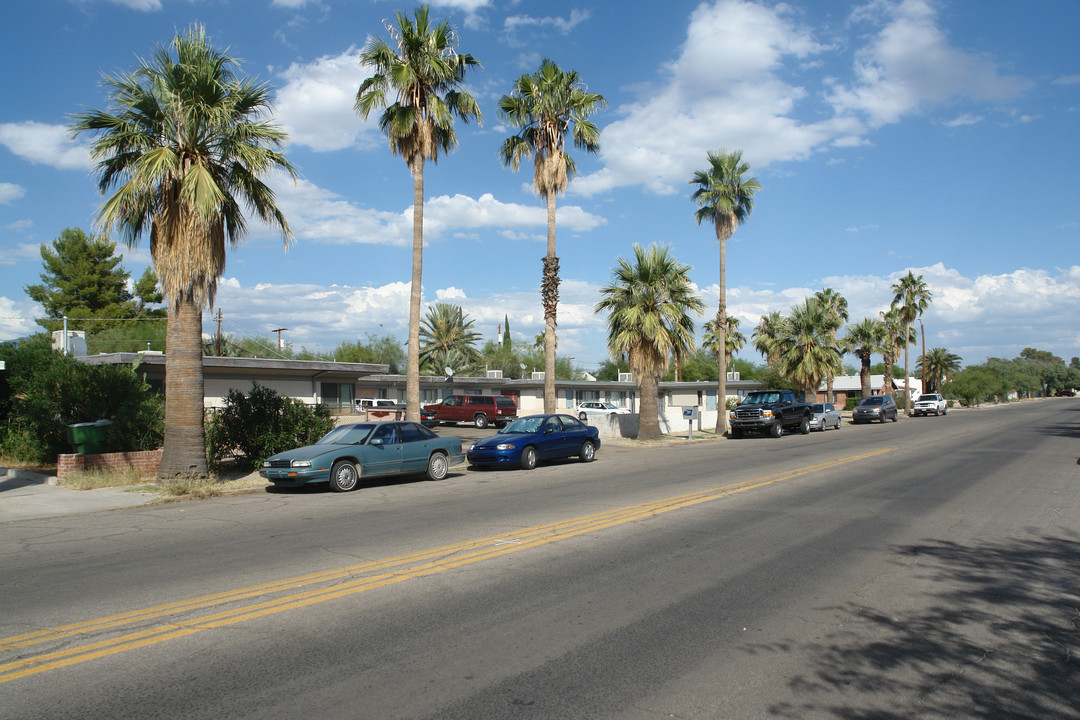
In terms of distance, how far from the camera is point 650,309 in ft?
95.7

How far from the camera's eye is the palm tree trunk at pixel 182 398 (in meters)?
14.9

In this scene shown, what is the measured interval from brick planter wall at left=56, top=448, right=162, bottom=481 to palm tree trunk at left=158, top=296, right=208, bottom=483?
70.6 inches

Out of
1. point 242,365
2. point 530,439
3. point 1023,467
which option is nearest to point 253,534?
point 530,439

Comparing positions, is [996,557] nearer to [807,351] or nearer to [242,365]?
[242,365]

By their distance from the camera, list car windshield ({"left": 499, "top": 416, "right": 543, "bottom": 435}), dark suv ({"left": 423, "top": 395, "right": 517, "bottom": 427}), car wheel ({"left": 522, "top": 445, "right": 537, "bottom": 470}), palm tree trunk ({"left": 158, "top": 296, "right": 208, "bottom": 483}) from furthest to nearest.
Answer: dark suv ({"left": 423, "top": 395, "right": 517, "bottom": 427}) < car windshield ({"left": 499, "top": 416, "right": 543, "bottom": 435}) < car wheel ({"left": 522, "top": 445, "right": 537, "bottom": 470}) < palm tree trunk ({"left": 158, "top": 296, "right": 208, "bottom": 483})

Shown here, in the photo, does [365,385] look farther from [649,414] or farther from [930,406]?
[930,406]

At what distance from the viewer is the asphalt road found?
14.4 feet

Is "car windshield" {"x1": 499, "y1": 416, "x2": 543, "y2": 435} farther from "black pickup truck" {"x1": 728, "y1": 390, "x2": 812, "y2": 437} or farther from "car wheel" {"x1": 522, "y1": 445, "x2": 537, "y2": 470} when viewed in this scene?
"black pickup truck" {"x1": 728, "y1": 390, "x2": 812, "y2": 437}

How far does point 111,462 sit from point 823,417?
33092 mm

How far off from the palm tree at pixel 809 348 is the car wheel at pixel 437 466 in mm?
32992

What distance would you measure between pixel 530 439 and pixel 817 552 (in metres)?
11.2

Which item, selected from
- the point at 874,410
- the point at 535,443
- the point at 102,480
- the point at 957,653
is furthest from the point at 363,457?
the point at 874,410

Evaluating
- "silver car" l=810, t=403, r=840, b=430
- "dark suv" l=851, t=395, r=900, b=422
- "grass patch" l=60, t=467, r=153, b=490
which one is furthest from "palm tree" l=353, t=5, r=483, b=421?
"dark suv" l=851, t=395, r=900, b=422

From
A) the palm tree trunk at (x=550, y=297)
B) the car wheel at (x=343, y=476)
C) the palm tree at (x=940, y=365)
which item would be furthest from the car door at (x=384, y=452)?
the palm tree at (x=940, y=365)
